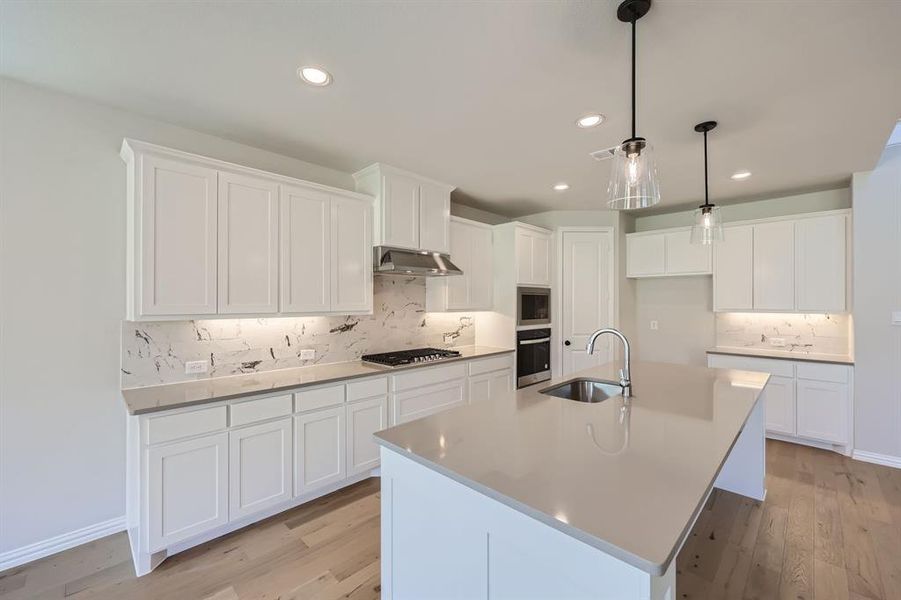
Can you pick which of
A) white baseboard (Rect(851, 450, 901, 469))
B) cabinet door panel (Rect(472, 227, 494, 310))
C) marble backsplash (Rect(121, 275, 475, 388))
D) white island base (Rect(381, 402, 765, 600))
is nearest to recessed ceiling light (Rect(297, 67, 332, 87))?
marble backsplash (Rect(121, 275, 475, 388))

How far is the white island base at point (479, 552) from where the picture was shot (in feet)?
2.95

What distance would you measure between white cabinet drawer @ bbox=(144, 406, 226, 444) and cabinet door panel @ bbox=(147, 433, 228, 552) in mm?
46

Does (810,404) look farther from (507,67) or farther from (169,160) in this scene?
(169,160)

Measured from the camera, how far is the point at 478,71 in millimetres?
1856

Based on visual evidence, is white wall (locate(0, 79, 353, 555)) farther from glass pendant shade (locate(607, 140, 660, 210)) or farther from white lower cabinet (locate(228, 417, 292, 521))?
glass pendant shade (locate(607, 140, 660, 210))

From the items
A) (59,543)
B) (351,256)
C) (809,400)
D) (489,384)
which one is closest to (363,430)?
(351,256)

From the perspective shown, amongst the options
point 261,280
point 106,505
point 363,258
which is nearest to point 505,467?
point 261,280

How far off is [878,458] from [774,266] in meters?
1.86

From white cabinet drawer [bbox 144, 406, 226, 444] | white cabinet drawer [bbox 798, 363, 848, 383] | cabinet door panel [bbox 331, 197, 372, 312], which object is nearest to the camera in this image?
white cabinet drawer [bbox 144, 406, 226, 444]

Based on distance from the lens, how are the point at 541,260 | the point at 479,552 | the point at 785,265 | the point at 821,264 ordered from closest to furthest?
1. the point at 479,552
2. the point at 821,264
3. the point at 785,265
4. the point at 541,260

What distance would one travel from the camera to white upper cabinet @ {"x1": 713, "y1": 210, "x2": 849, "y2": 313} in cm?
358

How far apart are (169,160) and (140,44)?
0.66m

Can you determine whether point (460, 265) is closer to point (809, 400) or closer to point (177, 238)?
point (177, 238)

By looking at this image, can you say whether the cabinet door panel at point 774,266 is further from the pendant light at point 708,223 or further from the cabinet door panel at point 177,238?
the cabinet door panel at point 177,238
